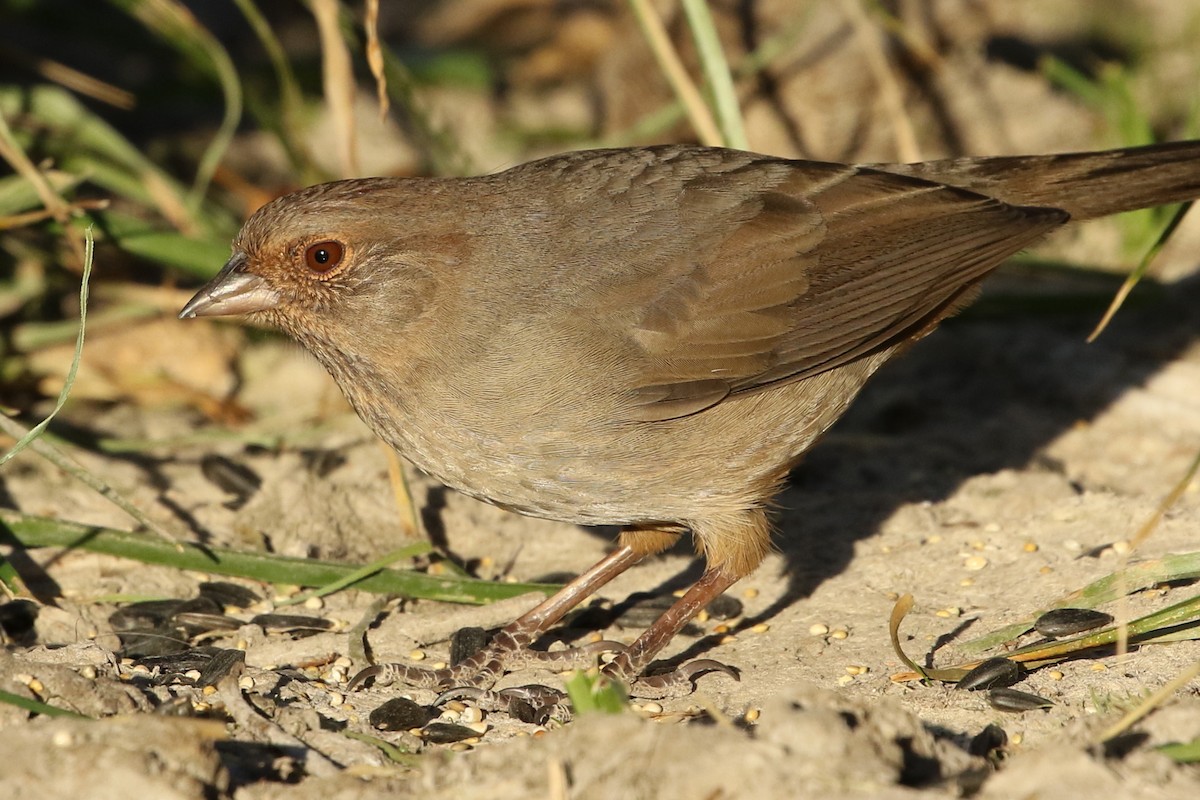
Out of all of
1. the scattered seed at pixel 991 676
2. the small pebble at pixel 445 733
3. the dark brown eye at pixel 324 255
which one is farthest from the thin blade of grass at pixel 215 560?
the scattered seed at pixel 991 676

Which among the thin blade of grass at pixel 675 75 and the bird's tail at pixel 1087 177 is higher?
the thin blade of grass at pixel 675 75

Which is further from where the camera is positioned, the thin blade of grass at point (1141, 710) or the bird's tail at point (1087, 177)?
the bird's tail at point (1087, 177)

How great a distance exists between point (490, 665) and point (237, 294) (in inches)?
60.1

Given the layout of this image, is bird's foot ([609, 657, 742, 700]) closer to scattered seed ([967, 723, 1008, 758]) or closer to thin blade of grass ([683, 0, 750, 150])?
scattered seed ([967, 723, 1008, 758])

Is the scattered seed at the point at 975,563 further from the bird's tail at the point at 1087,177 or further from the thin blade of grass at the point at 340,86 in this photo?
the thin blade of grass at the point at 340,86

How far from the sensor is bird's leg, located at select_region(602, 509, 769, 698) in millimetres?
4348

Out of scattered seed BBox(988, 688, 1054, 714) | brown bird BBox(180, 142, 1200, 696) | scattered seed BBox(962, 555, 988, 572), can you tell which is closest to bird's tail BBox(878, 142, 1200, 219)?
brown bird BBox(180, 142, 1200, 696)

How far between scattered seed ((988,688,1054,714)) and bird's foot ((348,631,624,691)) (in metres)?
1.34

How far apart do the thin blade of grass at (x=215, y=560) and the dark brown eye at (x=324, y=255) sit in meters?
1.10

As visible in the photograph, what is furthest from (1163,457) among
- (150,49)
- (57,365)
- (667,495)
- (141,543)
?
(150,49)

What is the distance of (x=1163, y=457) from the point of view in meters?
5.58

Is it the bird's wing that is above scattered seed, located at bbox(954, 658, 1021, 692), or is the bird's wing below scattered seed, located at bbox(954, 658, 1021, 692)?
above

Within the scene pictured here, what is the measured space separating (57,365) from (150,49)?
8.91 feet

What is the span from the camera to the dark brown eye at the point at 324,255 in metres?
4.33
